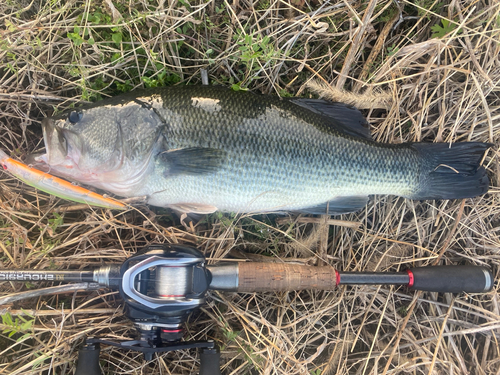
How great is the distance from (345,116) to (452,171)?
97 centimetres

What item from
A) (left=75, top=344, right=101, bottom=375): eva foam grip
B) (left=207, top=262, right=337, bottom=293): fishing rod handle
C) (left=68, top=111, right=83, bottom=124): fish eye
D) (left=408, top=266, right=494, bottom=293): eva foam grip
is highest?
(left=68, top=111, right=83, bottom=124): fish eye

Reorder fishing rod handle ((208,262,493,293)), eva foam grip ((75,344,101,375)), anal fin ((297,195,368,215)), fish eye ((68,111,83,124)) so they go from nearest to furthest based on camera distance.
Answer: eva foam grip ((75,344,101,375)), fishing rod handle ((208,262,493,293)), fish eye ((68,111,83,124)), anal fin ((297,195,368,215))

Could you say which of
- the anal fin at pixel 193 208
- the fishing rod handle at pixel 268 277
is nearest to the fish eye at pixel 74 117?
the anal fin at pixel 193 208

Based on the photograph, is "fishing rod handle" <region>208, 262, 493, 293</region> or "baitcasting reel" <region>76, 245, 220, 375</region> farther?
"fishing rod handle" <region>208, 262, 493, 293</region>

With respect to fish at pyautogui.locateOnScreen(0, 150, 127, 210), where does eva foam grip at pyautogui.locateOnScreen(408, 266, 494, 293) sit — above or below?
below

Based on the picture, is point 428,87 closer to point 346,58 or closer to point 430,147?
point 430,147

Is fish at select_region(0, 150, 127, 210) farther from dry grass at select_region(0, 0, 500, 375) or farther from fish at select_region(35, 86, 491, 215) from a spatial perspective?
dry grass at select_region(0, 0, 500, 375)

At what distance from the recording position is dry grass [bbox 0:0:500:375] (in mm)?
2387

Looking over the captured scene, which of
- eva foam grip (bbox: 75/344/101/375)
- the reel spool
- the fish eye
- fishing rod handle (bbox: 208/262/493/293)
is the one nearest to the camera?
the reel spool

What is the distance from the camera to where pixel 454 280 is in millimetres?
2363

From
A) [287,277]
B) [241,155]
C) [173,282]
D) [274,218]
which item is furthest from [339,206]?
[173,282]

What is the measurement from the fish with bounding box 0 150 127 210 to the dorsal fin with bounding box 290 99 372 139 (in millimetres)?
1744

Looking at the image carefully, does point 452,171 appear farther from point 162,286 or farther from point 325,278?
point 162,286

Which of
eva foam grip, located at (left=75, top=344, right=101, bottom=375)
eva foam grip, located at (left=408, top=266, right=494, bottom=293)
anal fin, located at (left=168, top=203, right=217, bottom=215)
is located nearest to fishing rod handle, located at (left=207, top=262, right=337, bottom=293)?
anal fin, located at (left=168, top=203, right=217, bottom=215)
